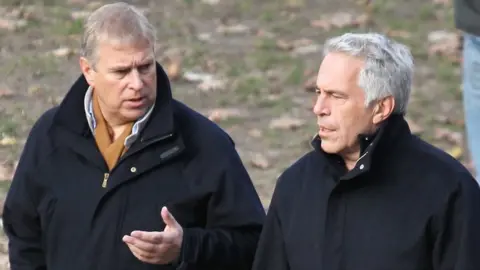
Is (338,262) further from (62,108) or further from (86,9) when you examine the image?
(86,9)

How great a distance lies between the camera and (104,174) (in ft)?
13.5

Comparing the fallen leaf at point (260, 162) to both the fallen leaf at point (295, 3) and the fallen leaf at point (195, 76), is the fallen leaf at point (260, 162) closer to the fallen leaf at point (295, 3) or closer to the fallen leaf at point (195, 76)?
the fallen leaf at point (195, 76)

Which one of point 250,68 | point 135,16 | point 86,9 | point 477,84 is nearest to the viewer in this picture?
point 135,16

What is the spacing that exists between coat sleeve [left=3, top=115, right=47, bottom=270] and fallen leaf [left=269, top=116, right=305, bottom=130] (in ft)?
12.1

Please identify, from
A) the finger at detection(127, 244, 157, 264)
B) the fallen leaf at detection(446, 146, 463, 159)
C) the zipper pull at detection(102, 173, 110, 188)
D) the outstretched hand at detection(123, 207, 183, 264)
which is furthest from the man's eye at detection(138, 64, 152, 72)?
the fallen leaf at detection(446, 146, 463, 159)

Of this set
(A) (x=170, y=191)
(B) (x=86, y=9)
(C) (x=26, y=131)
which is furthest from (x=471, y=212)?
(B) (x=86, y=9)

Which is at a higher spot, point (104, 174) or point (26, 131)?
point (104, 174)

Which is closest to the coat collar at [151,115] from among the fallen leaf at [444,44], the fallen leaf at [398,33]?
the fallen leaf at [444,44]

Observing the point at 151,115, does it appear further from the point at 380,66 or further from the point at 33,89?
the point at 33,89

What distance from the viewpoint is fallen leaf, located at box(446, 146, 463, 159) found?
7.33 m

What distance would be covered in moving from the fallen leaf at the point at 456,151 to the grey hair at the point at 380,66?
3672 millimetres

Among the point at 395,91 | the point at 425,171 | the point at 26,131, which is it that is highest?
the point at 395,91

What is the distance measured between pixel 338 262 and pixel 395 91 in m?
0.55

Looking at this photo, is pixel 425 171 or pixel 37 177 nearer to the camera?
pixel 425 171
